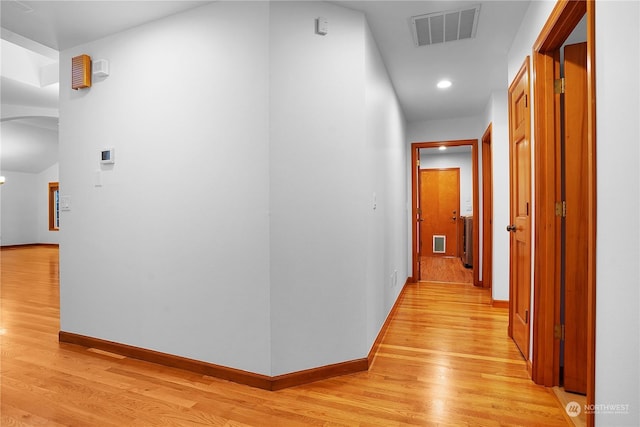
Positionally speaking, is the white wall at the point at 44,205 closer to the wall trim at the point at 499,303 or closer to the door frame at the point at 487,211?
the door frame at the point at 487,211

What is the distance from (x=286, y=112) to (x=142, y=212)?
138 centimetres

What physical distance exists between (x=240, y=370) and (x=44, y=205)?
13149mm

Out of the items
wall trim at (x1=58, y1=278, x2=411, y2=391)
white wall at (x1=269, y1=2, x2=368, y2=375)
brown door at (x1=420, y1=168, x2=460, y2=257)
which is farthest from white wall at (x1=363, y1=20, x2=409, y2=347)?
brown door at (x1=420, y1=168, x2=460, y2=257)

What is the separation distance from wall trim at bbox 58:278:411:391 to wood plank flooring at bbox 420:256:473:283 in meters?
3.18

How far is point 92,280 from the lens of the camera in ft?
9.41

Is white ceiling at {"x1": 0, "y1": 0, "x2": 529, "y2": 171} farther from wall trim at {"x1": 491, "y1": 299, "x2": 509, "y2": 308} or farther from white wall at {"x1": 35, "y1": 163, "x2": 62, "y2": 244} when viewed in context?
white wall at {"x1": 35, "y1": 163, "x2": 62, "y2": 244}

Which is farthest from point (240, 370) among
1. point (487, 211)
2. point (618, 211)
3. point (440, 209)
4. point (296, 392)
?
point (440, 209)

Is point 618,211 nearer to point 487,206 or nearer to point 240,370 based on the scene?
point 240,370

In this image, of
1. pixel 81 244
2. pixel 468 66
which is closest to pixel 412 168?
pixel 468 66

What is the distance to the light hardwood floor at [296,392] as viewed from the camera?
1.87 metres

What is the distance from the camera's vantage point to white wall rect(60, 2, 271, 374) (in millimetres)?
2225

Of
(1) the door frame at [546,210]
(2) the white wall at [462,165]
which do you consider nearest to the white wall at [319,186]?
(1) the door frame at [546,210]

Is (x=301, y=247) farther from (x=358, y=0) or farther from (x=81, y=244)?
(x=81, y=244)

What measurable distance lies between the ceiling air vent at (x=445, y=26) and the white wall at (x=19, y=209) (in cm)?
1363
